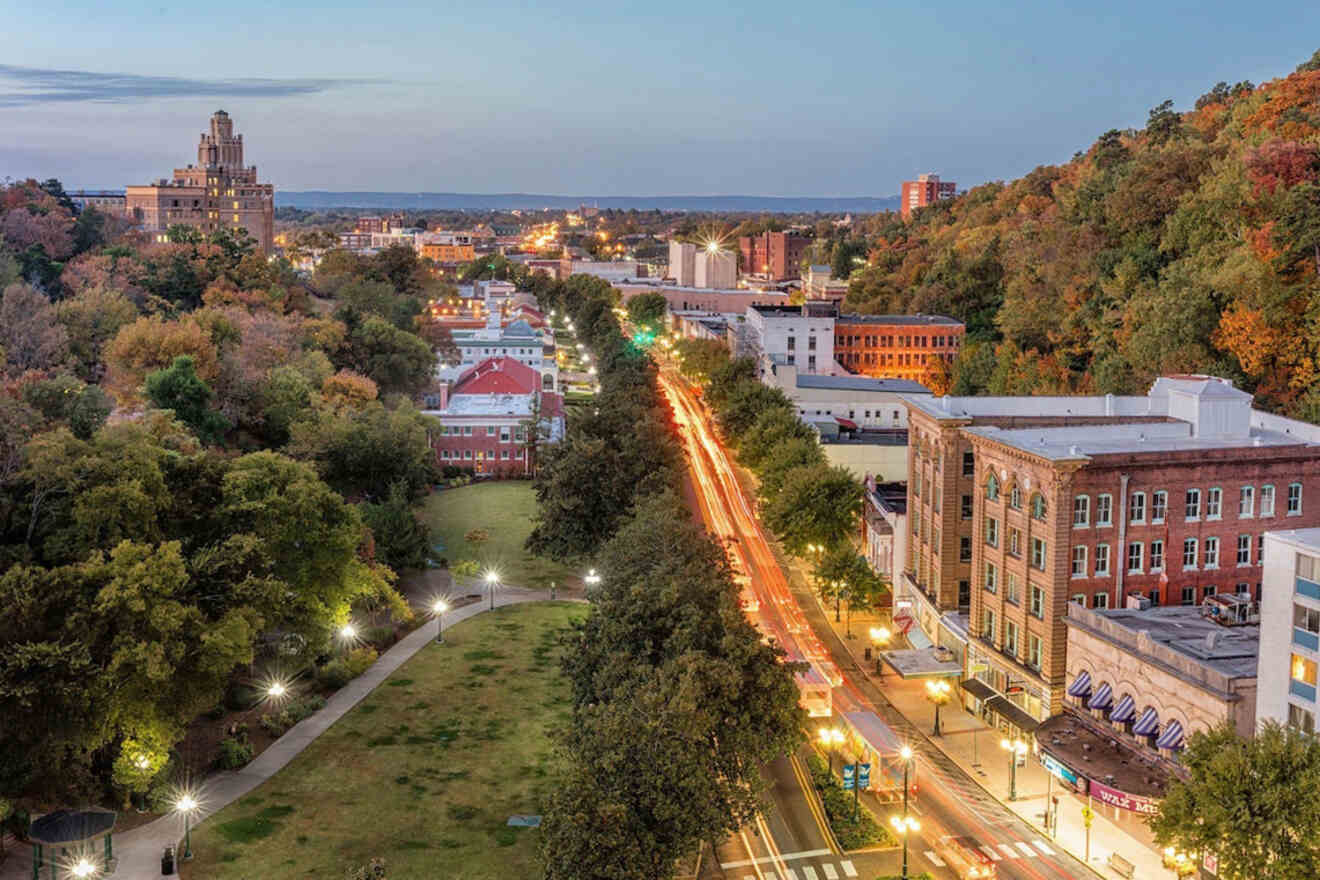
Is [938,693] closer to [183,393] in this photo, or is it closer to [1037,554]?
[1037,554]

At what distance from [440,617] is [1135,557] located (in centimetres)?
3192

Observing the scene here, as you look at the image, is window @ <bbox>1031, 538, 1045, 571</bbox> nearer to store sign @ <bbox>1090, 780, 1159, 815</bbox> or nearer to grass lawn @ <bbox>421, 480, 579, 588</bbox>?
store sign @ <bbox>1090, 780, 1159, 815</bbox>

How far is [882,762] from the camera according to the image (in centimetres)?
4194

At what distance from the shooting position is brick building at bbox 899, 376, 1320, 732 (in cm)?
4603

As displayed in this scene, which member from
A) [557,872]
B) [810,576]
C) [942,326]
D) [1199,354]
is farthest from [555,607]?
[942,326]

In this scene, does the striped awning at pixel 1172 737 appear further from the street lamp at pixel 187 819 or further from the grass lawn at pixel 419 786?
the street lamp at pixel 187 819

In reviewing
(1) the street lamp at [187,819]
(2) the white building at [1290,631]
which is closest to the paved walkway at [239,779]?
(1) the street lamp at [187,819]

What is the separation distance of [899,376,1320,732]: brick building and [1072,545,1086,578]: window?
2.1 inches

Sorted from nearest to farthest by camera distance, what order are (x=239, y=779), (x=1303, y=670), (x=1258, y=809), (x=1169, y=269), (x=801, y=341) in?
(x=1258, y=809)
(x=1303, y=670)
(x=239, y=779)
(x=1169, y=269)
(x=801, y=341)

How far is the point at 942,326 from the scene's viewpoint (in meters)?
131

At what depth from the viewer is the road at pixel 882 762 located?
3744 cm

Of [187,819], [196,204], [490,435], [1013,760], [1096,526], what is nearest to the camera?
[187,819]

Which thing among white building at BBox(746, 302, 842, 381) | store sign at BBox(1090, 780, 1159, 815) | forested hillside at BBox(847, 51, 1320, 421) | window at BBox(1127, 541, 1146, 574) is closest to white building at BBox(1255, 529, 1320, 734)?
store sign at BBox(1090, 780, 1159, 815)

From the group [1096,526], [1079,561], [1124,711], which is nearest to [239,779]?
[1124,711]
